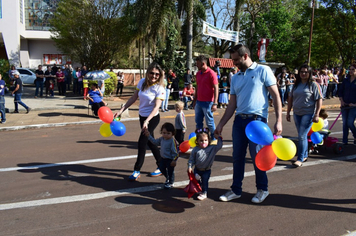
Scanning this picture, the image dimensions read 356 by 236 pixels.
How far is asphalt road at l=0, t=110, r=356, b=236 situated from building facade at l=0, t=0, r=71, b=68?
2965 cm

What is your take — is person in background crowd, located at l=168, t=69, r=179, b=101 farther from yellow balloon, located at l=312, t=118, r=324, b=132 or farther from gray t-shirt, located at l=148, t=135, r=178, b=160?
gray t-shirt, located at l=148, t=135, r=178, b=160

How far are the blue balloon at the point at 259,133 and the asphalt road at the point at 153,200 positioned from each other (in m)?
0.96

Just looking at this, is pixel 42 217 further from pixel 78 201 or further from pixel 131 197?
pixel 131 197

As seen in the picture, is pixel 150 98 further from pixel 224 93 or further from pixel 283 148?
pixel 224 93

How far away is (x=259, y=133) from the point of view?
397 cm

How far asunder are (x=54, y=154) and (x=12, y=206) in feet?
9.64

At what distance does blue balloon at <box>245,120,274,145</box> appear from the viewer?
3963mm

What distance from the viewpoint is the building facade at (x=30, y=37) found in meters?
→ 32.5

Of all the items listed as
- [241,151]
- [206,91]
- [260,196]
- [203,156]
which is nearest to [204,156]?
[203,156]

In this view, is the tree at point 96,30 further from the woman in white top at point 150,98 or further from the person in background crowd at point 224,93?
the woman in white top at point 150,98

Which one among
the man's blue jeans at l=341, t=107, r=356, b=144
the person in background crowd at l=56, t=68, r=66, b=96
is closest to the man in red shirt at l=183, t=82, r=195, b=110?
the man's blue jeans at l=341, t=107, r=356, b=144

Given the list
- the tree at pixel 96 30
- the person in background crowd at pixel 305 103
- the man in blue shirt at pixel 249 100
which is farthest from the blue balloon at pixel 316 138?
the tree at pixel 96 30

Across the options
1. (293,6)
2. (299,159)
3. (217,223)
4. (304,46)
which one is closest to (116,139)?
(299,159)

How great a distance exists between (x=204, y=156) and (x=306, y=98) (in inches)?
108
